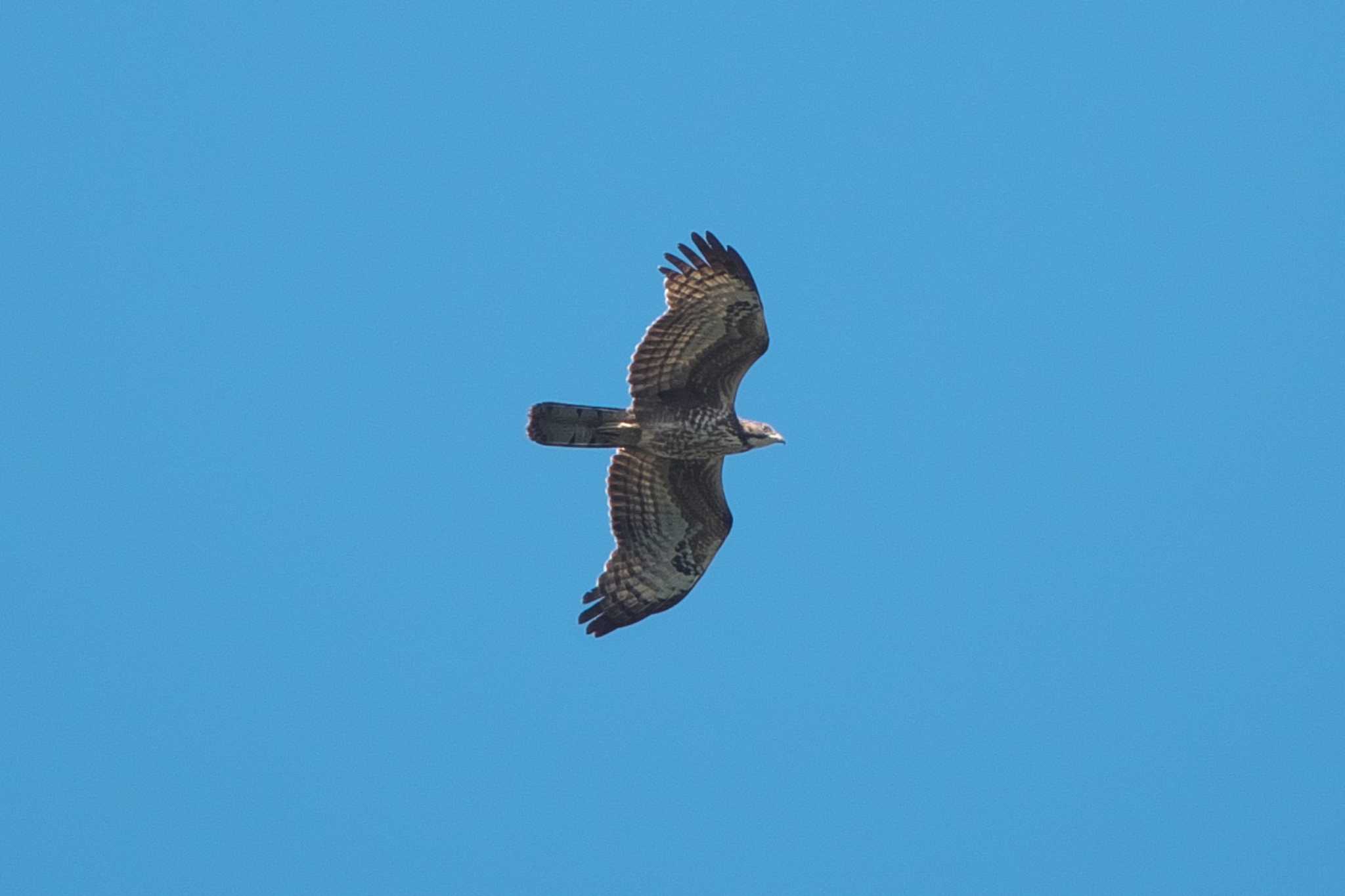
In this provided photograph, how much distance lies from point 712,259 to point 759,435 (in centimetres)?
169

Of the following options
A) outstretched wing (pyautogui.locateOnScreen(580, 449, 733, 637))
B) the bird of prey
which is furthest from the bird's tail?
outstretched wing (pyautogui.locateOnScreen(580, 449, 733, 637))

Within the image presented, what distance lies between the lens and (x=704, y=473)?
1986 cm

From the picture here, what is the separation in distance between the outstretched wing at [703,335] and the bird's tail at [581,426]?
23cm

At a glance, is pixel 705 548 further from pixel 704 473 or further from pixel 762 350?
pixel 762 350

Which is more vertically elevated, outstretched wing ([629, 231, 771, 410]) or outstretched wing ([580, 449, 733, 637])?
outstretched wing ([629, 231, 771, 410])

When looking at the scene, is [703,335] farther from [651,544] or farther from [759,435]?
[651,544]

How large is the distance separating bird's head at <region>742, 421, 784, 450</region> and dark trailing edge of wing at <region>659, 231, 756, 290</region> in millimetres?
1321

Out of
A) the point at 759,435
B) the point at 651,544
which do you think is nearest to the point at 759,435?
the point at 759,435

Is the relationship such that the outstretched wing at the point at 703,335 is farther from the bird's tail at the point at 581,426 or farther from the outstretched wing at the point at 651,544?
the outstretched wing at the point at 651,544

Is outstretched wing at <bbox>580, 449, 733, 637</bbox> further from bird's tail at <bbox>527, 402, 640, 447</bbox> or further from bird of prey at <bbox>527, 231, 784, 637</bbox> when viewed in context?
bird's tail at <bbox>527, 402, 640, 447</bbox>

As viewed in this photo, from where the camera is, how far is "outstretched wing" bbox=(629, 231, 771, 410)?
18594 millimetres

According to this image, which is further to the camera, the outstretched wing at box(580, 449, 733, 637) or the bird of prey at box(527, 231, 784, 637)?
the outstretched wing at box(580, 449, 733, 637)

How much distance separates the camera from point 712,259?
18.5 meters

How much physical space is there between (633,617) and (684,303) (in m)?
3.03
